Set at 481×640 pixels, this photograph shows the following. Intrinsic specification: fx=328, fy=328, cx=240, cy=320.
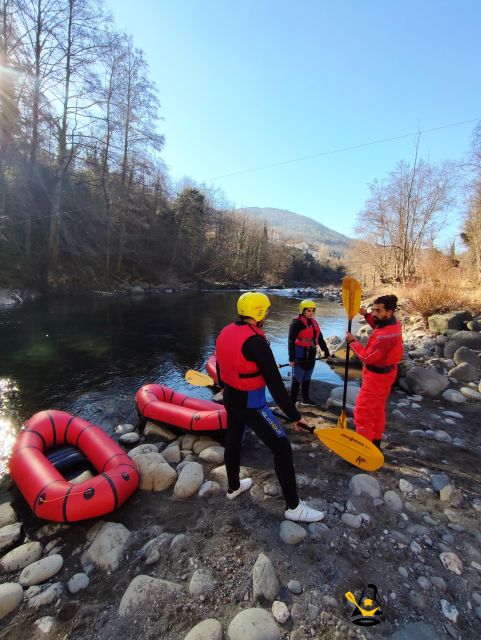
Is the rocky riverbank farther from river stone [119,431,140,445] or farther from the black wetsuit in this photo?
river stone [119,431,140,445]

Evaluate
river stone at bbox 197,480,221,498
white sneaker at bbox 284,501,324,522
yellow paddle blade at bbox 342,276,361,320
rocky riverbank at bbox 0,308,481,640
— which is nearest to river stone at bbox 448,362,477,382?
rocky riverbank at bbox 0,308,481,640

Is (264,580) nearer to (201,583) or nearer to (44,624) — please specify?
(201,583)

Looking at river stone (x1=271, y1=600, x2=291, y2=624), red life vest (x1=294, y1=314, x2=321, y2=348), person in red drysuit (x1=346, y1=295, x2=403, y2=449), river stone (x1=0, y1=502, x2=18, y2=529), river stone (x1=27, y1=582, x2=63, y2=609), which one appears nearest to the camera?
river stone (x1=271, y1=600, x2=291, y2=624)

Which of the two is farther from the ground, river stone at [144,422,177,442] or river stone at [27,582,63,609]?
river stone at [144,422,177,442]

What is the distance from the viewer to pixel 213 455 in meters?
3.73

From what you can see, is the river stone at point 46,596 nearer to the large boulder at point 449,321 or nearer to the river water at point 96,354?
the river water at point 96,354

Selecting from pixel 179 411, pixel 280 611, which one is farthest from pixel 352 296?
pixel 280 611

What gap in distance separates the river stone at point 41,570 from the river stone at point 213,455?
1.62 m

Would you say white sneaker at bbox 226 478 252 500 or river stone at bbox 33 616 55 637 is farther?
white sneaker at bbox 226 478 252 500

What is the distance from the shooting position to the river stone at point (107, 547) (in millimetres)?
2400

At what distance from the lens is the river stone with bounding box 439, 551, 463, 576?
2.22 metres

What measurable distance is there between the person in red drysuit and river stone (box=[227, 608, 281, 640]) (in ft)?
6.88

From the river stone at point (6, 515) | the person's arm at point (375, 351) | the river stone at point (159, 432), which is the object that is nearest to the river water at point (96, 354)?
the river stone at point (159, 432)

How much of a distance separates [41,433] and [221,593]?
9.07ft
